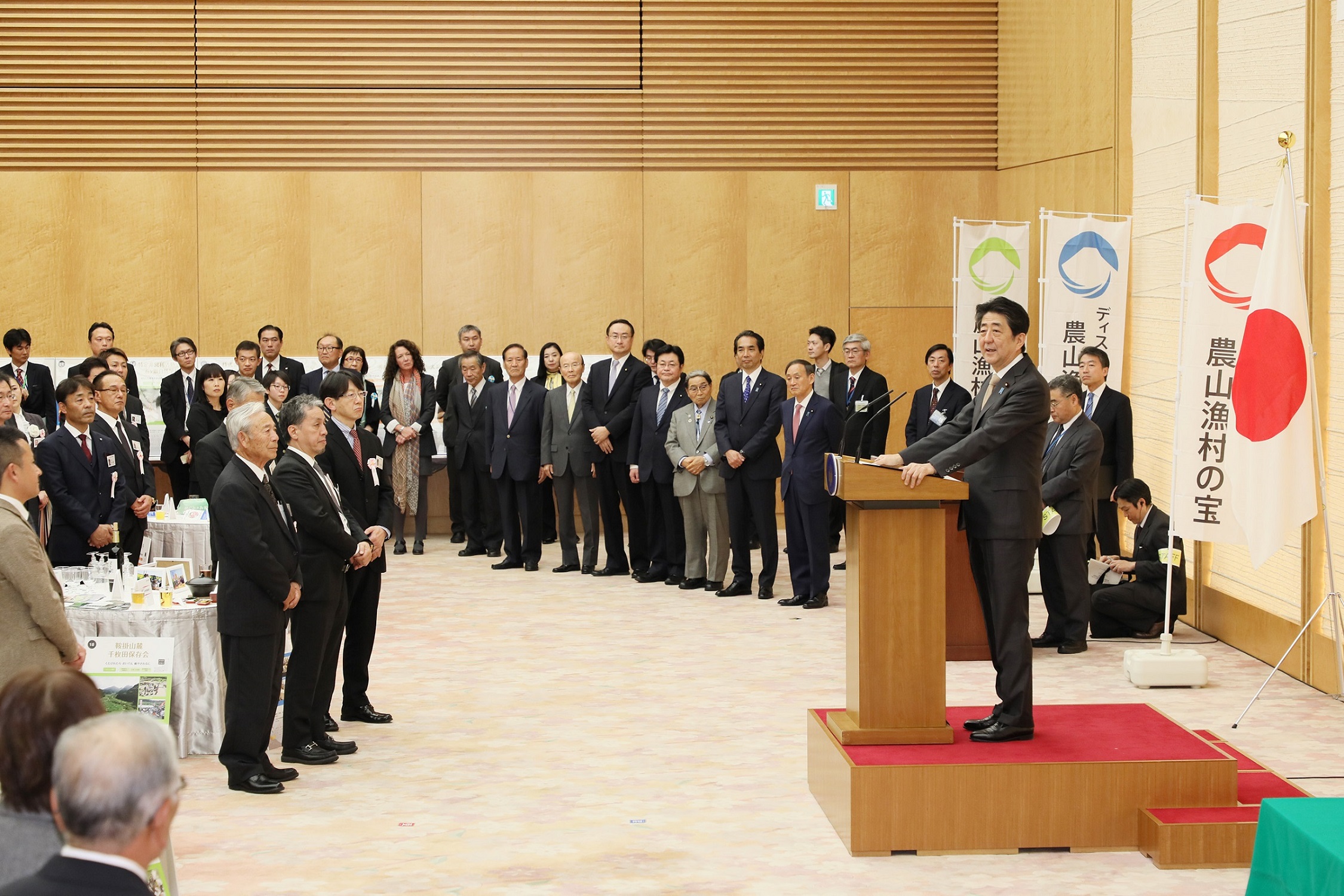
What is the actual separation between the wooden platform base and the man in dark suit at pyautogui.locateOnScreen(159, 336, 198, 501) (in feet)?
21.6

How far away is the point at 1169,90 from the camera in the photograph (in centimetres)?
762

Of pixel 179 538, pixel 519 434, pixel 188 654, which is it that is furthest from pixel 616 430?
pixel 188 654

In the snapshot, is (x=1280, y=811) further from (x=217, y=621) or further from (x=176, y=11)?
(x=176, y=11)

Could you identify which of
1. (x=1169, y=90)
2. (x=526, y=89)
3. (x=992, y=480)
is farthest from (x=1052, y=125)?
(x=992, y=480)

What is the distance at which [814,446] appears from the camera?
788 cm

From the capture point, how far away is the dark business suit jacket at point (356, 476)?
509 cm

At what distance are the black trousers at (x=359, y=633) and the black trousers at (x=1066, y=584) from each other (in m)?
3.46

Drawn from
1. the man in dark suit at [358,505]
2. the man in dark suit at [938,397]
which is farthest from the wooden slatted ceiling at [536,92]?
the man in dark suit at [358,505]

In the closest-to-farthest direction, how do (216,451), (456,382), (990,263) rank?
(216,451)
(990,263)
(456,382)

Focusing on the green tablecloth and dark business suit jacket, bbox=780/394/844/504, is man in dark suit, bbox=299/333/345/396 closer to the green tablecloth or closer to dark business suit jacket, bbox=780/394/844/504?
dark business suit jacket, bbox=780/394/844/504

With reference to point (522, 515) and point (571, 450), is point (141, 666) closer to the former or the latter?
point (571, 450)

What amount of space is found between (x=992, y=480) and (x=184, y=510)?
438cm

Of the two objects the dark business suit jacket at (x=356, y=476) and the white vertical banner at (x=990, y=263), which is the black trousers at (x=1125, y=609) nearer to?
the white vertical banner at (x=990, y=263)

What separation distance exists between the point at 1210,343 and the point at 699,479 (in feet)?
11.2
